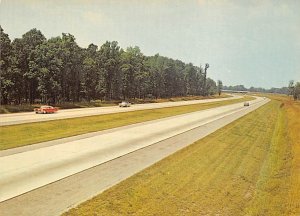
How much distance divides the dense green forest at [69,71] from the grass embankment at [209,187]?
39492mm

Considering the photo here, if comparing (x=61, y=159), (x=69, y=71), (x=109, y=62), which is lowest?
(x=61, y=159)

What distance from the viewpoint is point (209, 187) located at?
1702 cm

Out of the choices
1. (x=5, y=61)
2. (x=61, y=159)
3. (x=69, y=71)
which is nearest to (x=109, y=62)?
(x=69, y=71)

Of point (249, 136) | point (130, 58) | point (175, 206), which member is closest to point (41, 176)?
point (175, 206)

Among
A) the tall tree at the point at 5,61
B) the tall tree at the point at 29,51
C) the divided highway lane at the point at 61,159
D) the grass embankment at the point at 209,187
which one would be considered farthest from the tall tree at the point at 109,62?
the grass embankment at the point at 209,187

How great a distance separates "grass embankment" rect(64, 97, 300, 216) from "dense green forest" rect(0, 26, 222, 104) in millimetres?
39492

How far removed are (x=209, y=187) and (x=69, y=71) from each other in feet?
190

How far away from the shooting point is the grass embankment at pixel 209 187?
13928 millimetres

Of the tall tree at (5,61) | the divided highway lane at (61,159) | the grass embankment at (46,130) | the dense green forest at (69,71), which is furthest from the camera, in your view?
the dense green forest at (69,71)

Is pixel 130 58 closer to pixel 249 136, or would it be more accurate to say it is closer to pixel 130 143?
pixel 249 136

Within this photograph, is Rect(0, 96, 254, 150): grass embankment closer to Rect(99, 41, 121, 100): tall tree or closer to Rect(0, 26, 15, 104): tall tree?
Rect(0, 26, 15, 104): tall tree

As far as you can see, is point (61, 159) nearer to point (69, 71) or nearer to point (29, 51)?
point (29, 51)

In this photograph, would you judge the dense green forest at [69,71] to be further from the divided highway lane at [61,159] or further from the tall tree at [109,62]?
the divided highway lane at [61,159]

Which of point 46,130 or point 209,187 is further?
point 46,130
